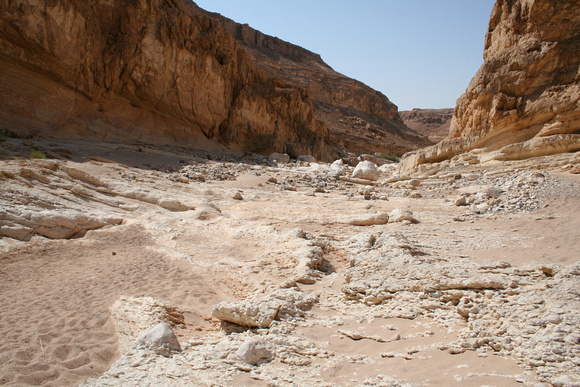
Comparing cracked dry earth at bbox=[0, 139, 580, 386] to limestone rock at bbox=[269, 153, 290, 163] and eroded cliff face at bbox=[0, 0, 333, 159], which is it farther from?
limestone rock at bbox=[269, 153, 290, 163]

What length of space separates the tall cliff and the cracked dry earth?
1.25 metres

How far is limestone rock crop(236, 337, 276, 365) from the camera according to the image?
228 centimetres

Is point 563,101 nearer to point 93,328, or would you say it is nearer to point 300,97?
point 93,328

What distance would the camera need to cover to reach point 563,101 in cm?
878

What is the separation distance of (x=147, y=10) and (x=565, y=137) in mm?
16591

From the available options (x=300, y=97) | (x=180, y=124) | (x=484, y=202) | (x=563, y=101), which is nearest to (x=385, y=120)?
(x=300, y=97)

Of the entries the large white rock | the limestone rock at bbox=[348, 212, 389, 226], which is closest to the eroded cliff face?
the large white rock

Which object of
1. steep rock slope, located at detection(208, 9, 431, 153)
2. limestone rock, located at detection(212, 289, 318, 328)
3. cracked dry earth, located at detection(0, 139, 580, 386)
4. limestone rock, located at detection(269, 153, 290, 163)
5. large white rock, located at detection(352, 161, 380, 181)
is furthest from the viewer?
steep rock slope, located at detection(208, 9, 431, 153)

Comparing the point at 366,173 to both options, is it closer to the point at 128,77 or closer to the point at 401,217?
the point at 401,217

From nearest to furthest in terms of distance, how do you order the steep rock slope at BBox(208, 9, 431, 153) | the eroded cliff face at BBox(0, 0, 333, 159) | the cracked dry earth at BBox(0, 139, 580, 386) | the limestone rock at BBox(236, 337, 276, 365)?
1. the cracked dry earth at BBox(0, 139, 580, 386)
2. the limestone rock at BBox(236, 337, 276, 365)
3. the eroded cliff face at BBox(0, 0, 333, 159)
4. the steep rock slope at BBox(208, 9, 431, 153)

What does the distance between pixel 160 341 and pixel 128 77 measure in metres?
15.4

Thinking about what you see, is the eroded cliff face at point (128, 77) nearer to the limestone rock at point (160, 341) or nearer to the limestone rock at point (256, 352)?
the limestone rock at point (160, 341)

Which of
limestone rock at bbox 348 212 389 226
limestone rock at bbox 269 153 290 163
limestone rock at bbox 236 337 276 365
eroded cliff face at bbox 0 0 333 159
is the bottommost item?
limestone rock at bbox 236 337 276 365

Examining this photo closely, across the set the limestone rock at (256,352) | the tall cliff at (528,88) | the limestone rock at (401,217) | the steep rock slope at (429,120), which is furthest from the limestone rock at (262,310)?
the steep rock slope at (429,120)
